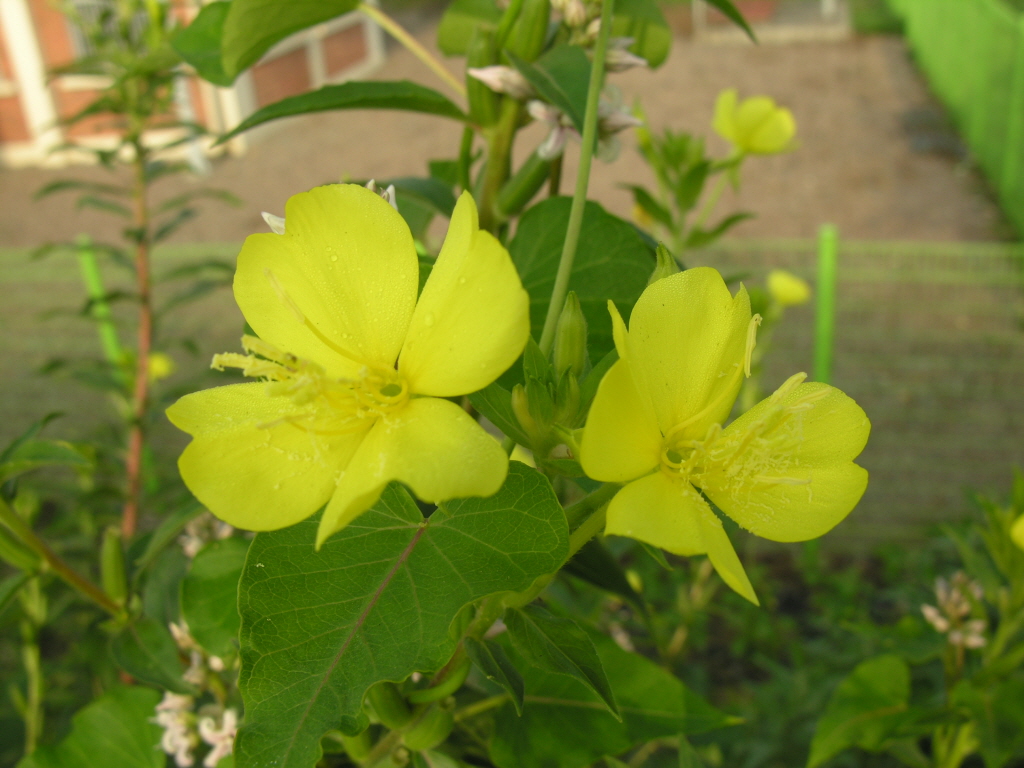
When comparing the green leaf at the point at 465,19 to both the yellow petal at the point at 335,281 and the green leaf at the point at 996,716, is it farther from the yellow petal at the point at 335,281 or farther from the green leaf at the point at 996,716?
the green leaf at the point at 996,716

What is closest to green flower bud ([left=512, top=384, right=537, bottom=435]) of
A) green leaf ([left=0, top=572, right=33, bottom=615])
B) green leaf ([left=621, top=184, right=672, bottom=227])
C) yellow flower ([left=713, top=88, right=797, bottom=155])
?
green leaf ([left=0, top=572, right=33, bottom=615])

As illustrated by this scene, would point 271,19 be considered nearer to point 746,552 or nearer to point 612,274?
point 612,274

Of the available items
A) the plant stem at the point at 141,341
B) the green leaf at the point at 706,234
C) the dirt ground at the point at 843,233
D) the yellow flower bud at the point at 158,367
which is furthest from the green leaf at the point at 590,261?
the yellow flower bud at the point at 158,367

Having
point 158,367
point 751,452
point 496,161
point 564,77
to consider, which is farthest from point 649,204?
point 158,367

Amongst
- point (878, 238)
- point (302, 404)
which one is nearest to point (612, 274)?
point (302, 404)

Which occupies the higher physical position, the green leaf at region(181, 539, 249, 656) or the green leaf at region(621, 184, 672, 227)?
the green leaf at region(621, 184, 672, 227)

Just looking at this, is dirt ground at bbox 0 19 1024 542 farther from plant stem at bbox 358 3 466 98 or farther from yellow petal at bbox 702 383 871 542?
yellow petal at bbox 702 383 871 542
